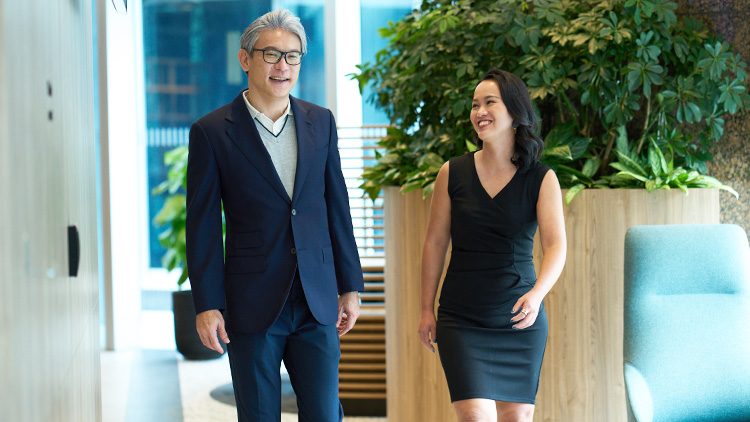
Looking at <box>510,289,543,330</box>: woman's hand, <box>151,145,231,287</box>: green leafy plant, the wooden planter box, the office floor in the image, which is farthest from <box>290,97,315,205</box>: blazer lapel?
<box>151,145,231,287</box>: green leafy plant

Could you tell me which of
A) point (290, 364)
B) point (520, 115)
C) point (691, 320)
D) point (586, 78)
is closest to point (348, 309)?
point (290, 364)

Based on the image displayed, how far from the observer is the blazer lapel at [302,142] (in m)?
2.40

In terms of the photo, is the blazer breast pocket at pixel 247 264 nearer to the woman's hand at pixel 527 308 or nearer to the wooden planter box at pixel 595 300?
the woman's hand at pixel 527 308

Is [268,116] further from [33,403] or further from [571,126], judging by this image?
[571,126]

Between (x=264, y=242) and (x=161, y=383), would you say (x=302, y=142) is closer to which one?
(x=264, y=242)

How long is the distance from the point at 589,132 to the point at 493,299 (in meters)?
1.62

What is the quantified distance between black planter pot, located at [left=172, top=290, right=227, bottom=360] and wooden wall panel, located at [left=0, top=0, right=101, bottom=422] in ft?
13.4

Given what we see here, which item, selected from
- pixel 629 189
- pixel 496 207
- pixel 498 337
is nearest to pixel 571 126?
pixel 629 189

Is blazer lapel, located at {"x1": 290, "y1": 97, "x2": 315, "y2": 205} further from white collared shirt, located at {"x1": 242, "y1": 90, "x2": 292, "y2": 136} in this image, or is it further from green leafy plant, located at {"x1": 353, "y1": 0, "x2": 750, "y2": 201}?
green leafy plant, located at {"x1": 353, "y1": 0, "x2": 750, "y2": 201}

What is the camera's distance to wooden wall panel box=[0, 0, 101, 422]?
136 cm

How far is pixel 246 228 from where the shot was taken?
7.79 feet

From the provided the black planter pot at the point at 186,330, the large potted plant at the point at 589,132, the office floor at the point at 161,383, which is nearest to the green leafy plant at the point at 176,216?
the black planter pot at the point at 186,330

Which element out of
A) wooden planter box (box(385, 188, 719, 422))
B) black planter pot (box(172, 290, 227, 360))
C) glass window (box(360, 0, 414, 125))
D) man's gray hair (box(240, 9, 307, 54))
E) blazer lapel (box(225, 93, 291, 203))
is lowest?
black planter pot (box(172, 290, 227, 360))

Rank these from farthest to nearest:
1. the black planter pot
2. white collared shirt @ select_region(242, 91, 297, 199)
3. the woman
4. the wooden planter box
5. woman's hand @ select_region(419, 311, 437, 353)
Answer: the black planter pot < the wooden planter box < woman's hand @ select_region(419, 311, 437, 353) < the woman < white collared shirt @ select_region(242, 91, 297, 199)
